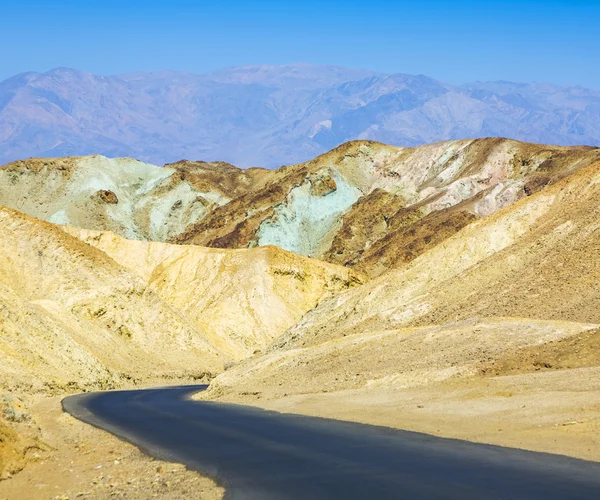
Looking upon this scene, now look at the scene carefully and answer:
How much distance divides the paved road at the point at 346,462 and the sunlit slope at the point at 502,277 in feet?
54.5

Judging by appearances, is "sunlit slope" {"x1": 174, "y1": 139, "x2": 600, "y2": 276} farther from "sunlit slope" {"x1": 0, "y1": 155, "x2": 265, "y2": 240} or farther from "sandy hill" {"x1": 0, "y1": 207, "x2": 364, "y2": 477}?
"sandy hill" {"x1": 0, "y1": 207, "x2": 364, "y2": 477}

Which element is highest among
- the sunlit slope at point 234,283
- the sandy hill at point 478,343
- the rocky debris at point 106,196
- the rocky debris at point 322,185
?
the rocky debris at point 322,185

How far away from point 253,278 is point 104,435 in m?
67.0

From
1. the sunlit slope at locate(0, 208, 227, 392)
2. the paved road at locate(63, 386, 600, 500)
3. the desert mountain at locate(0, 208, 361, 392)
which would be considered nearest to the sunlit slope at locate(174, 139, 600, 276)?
the desert mountain at locate(0, 208, 361, 392)

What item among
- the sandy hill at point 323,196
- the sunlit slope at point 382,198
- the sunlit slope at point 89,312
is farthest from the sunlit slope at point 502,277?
the sunlit slope at point 382,198

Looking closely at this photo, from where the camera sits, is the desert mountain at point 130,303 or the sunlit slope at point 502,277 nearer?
the sunlit slope at point 502,277

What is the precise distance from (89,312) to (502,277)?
121ft

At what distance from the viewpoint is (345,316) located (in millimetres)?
56906

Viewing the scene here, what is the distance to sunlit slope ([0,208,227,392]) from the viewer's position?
5719 centimetres

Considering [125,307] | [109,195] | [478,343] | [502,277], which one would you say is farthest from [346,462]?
[109,195]

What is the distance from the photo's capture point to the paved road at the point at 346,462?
59.1 feet

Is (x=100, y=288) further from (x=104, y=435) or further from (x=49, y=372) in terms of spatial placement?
(x=104, y=435)

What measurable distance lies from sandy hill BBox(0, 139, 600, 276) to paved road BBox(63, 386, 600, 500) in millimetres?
86232

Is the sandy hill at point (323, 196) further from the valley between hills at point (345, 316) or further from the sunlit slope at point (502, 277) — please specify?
the sunlit slope at point (502, 277)
